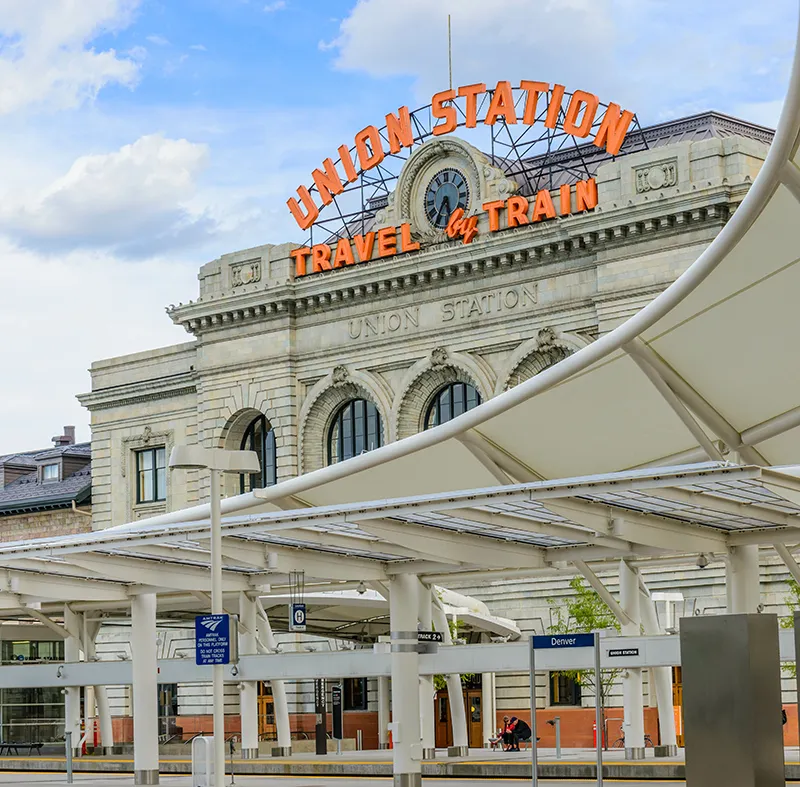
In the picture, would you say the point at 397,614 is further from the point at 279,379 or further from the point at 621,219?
the point at 279,379

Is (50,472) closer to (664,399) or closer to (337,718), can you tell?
(337,718)

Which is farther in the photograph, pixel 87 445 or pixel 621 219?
pixel 87 445

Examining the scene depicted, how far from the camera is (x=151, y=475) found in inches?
2879

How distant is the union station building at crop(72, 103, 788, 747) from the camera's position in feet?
178

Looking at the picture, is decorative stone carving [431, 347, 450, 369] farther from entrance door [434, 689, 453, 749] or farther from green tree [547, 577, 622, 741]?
entrance door [434, 689, 453, 749]

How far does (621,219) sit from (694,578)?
40.3 ft

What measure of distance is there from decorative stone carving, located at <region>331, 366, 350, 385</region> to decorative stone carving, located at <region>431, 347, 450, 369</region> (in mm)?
4509

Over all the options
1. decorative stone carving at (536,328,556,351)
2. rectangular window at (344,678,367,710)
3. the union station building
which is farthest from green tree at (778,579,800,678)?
rectangular window at (344,678,367,710)

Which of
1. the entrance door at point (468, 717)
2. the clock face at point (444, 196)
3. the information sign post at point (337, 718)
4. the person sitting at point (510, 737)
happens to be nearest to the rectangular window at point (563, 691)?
the entrance door at point (468, 717)

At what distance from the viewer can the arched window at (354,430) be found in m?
63.7

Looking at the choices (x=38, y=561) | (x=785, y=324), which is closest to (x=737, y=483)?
(x=785, y=324)

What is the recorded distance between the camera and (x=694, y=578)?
56.0 metres

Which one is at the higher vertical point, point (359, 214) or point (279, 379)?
point (359, 214)

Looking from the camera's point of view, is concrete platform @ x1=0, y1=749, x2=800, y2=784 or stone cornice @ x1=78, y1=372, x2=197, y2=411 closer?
concrete platform @ x1=0, y1=749, x2=800, y2=784
